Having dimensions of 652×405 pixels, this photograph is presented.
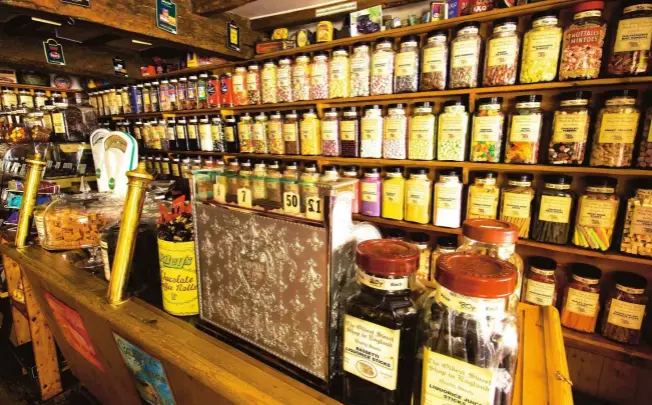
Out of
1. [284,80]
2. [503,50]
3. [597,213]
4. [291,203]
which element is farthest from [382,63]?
[291,203]

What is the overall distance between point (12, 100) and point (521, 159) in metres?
4.59

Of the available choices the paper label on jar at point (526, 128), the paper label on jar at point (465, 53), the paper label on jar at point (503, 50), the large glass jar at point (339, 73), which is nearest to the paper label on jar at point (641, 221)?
the paper label on jar at point (526, 128)

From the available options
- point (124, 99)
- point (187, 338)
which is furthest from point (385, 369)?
point (124, 99)

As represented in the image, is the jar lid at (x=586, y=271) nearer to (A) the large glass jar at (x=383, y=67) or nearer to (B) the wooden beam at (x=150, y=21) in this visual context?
(A) the large glass jar at (x=383, y=67)

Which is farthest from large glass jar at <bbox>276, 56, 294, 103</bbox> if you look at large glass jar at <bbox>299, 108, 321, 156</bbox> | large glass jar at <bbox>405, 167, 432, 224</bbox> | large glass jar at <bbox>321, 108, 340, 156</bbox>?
large glass jar at <bbox>405, 167, 432, 224</bbox>

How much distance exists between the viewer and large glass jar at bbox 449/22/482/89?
1.62 meters

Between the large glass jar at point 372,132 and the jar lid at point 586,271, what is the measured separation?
1168mm

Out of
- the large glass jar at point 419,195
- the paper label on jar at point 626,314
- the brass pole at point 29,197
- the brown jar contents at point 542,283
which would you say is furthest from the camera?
the large glass jar at point 419,195

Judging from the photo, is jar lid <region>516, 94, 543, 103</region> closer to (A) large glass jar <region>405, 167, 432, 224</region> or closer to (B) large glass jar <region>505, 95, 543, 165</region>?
(B) large glass jar <region>505, 95, 543, 165</region>

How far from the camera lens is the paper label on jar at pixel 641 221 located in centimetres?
136

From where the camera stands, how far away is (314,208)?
0.58 m

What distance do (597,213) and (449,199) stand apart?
64cm

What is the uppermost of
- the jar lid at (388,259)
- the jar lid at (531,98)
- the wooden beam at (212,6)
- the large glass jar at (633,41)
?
the wooden beam at (212,6)

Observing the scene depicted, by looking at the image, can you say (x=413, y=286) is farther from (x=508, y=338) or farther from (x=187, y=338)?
(x=187, y=338)
